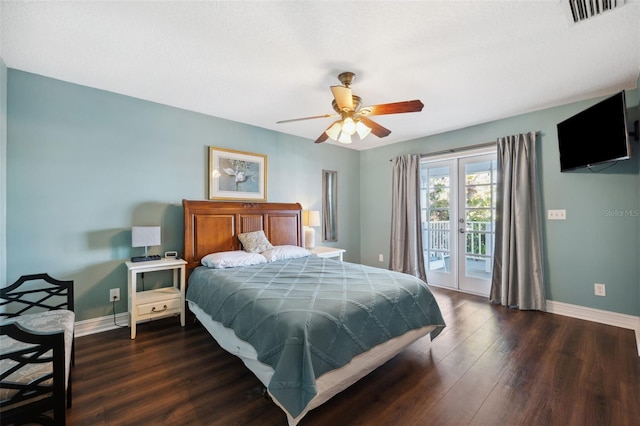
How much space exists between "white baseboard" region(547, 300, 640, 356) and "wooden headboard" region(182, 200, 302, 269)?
11.2 feet

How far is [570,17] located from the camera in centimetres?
181

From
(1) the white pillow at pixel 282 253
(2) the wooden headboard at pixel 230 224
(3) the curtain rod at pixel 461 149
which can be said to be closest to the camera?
(2) the wooden headboard at pixel 230 224

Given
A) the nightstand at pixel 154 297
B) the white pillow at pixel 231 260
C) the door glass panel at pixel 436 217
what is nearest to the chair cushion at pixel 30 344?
the nightstand at pixel 154 297

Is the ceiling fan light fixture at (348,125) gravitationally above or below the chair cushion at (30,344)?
above

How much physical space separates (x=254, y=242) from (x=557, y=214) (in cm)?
378

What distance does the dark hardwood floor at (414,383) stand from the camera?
1649mm

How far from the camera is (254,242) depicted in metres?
3.51

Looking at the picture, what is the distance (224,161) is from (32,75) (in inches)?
74.5

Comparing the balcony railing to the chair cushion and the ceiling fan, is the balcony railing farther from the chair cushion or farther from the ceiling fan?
the chair cushion

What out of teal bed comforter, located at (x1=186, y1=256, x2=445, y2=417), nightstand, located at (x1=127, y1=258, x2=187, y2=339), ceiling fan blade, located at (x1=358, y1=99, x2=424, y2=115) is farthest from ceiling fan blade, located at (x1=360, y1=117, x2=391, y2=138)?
nightstand, located at (x1=127, y1=258, x2=187, y2=339)

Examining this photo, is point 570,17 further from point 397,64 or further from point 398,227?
point 398,227

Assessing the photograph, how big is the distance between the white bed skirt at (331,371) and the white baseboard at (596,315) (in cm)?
208

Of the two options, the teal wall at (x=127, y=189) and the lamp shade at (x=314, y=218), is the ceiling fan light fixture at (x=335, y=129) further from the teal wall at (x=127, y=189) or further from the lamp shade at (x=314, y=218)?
the lamp shade at (x=314, y=218)

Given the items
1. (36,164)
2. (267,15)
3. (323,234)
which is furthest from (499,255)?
(36,164)
